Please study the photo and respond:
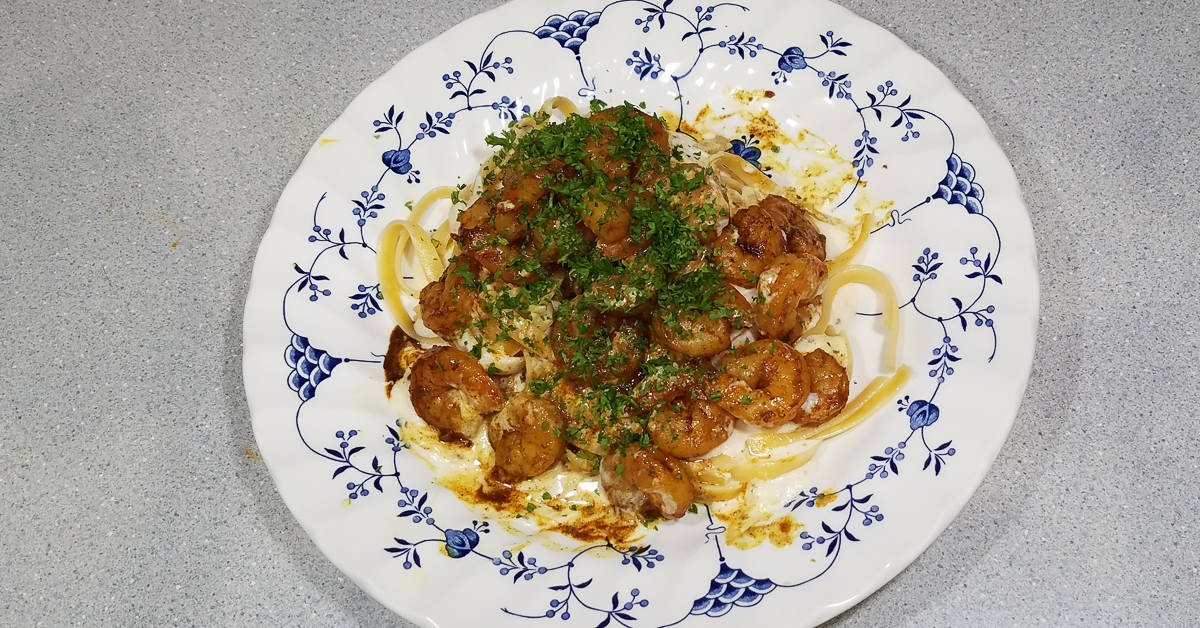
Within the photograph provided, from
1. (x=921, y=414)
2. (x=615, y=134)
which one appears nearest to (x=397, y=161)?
(x=615, y=134)

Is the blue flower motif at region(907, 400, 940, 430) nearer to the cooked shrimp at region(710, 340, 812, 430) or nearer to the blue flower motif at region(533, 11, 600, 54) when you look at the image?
the cooked shrimp at region(710, 340, 812, 430)

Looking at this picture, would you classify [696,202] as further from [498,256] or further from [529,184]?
[498,256]

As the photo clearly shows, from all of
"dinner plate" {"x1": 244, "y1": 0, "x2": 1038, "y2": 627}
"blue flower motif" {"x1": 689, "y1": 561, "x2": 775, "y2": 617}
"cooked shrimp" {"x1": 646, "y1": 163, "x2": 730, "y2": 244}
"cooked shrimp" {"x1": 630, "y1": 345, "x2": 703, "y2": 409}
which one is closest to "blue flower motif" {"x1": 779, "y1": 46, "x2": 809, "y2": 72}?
"dinner plate" {"x1": 244, "y1": 0, "x2": 1038, "y2": 627}

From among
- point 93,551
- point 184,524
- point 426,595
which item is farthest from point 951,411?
point 93,551

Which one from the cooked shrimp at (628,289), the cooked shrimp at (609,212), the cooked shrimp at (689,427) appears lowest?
the cooked shrimp at (689,427)

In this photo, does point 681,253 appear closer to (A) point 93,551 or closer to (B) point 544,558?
(B) point 544,558

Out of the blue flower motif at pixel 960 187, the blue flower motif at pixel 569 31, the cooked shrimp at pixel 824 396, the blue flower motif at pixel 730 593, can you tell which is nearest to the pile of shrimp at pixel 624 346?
the cooked shrimp at pixel 824 396

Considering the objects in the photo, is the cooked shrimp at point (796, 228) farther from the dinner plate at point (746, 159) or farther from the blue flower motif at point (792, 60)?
the blue flower motif at point (792, 60)
